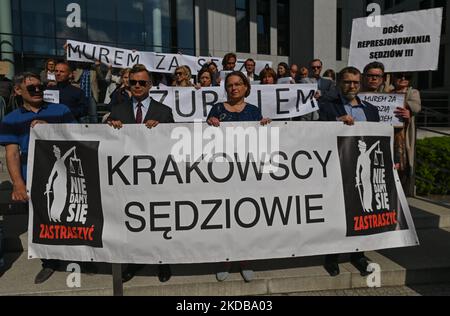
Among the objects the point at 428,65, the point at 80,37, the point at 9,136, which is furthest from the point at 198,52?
the point at 9,136

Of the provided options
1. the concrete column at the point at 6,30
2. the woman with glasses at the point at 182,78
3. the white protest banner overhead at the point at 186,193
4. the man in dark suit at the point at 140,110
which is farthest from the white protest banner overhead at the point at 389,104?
the concrete column at the point at 6,30

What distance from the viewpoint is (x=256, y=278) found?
3457 mm

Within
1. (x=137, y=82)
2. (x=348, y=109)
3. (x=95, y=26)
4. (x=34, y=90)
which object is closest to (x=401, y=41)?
(x=348, y=109)

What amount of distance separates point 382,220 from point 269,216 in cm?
107

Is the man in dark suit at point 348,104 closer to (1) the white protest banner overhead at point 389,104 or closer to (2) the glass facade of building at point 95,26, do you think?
(1) the white protest banner overhead at point 389,104

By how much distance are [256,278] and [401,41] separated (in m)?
3.79

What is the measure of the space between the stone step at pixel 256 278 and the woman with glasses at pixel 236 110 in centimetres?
8

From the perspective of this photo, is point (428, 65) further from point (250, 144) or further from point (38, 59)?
point (38, 59)

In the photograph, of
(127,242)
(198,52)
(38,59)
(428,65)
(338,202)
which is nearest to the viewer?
(127,242)

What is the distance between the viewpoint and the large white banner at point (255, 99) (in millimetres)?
5438

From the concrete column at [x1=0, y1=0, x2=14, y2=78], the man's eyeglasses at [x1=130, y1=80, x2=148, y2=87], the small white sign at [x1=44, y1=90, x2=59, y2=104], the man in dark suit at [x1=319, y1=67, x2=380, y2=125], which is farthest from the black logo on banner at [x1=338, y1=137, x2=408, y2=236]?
the concrete column at [x1=0, y1=0, x2=14, y2=78]

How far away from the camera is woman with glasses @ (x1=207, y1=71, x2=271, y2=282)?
341 cm

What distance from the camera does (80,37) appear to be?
13.9 meters

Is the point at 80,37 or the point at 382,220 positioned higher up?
the point at 80,37
